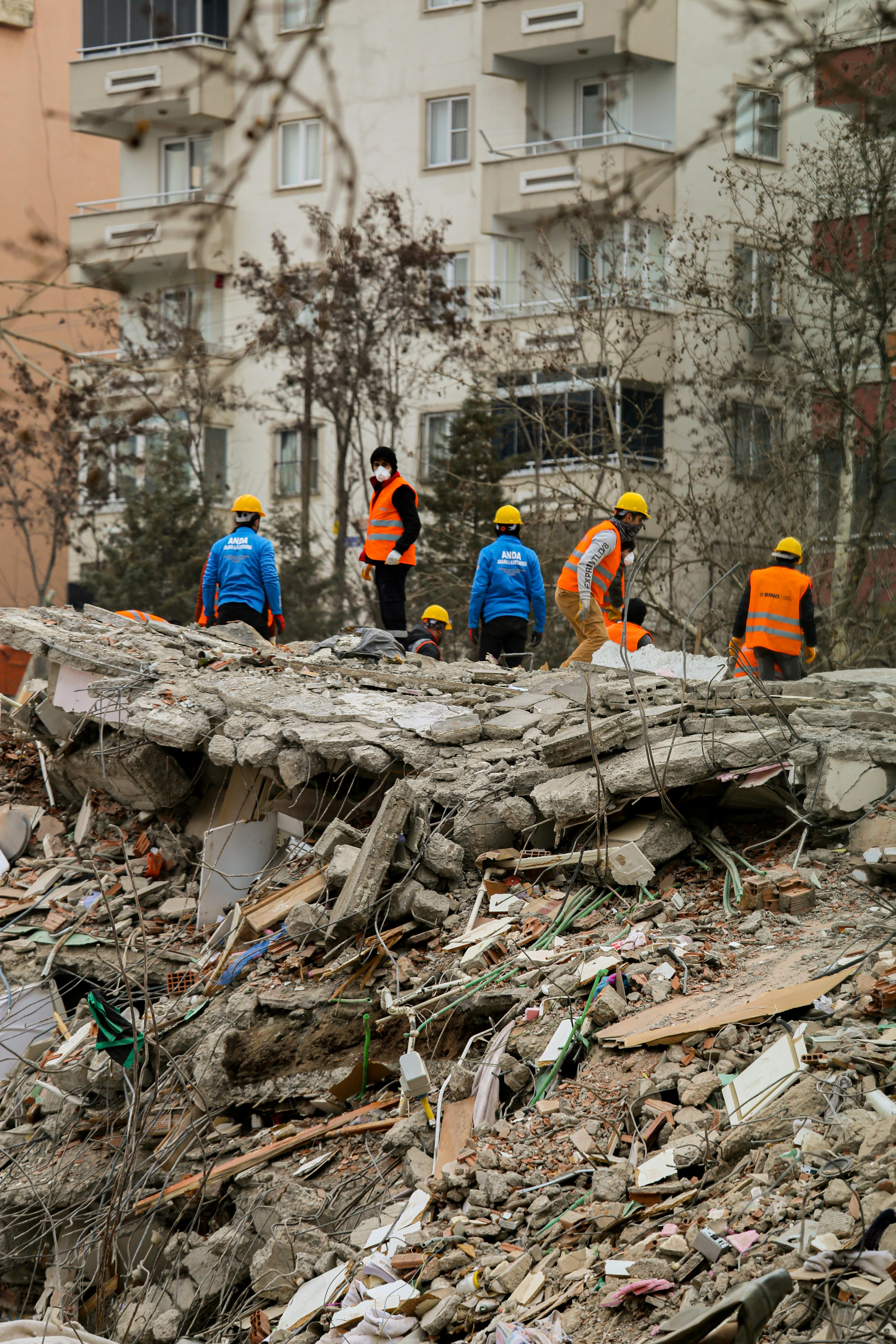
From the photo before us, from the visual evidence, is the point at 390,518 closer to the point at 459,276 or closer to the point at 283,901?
the point at 283,901

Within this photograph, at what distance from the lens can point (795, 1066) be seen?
439 cm

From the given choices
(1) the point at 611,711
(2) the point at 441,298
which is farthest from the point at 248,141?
(2) the point at 441,298

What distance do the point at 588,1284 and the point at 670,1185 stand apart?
1.40ft

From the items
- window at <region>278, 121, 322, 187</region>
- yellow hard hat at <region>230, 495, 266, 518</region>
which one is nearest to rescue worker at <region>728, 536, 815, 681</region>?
yellow hard hat at <region>230, 495, 266, 518</region>

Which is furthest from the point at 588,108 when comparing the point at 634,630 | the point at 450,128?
the point at 634,630

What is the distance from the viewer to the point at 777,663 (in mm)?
10469

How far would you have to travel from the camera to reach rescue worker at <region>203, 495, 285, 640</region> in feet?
35.4

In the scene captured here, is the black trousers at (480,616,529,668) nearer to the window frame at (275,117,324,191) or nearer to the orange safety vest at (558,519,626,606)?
the orange safety vest at (558,519,626,606)

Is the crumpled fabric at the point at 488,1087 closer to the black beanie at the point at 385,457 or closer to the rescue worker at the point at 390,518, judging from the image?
the rescue worker at the point at 390,518

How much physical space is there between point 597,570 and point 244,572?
3.10m

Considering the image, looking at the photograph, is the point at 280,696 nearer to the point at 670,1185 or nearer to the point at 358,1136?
the point at 358,1136

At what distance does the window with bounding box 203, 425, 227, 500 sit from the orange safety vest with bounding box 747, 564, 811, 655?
16609 mm

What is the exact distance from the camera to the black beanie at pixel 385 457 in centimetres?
1027

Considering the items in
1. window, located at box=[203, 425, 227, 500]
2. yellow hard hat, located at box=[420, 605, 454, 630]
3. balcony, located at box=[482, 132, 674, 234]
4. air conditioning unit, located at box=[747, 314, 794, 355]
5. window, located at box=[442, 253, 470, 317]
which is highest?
balcony, located at box=[482, 132, 674, 234]
